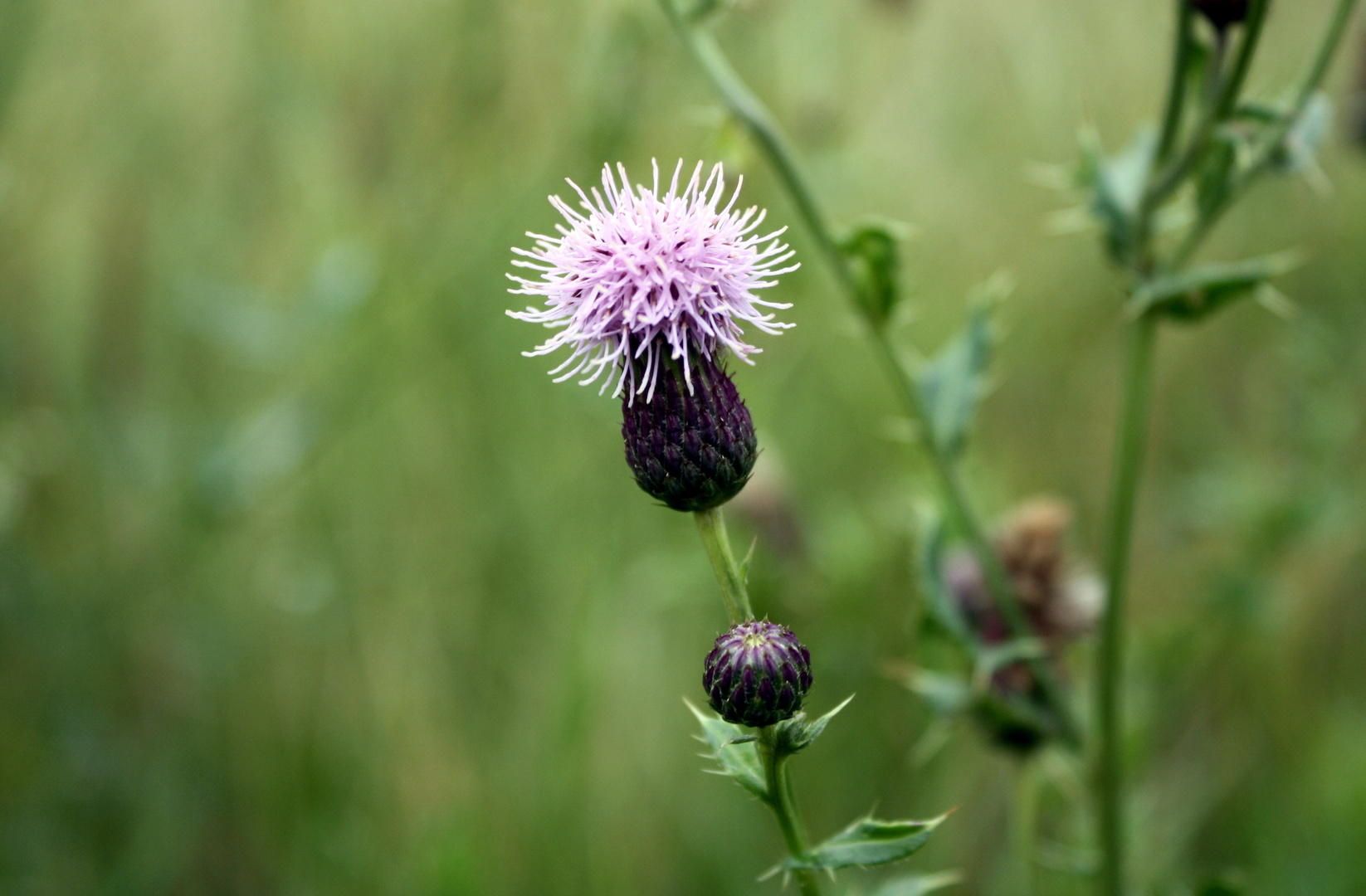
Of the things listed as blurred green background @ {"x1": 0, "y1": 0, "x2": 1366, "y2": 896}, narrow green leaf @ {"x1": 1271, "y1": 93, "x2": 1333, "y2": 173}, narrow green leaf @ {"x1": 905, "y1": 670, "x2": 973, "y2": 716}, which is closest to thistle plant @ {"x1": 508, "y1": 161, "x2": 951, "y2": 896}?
narrow green leaf @ {"x1": 905, "y1": 670, "x2": 973, "y2": 716}

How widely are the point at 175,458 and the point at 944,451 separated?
2.64 meters

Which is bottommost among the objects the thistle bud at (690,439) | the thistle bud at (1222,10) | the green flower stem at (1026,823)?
the green flower stem at (1026,823)

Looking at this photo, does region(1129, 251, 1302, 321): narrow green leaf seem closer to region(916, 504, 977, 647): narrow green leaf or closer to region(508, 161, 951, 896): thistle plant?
region(916, 504, 977, 647): narrow green leaf

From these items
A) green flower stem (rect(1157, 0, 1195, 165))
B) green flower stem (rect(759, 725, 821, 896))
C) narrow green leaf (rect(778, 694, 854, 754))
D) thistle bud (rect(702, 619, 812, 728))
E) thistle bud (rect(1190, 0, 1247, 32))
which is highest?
thistle bud (rect(1190, 0, 1247, 32))

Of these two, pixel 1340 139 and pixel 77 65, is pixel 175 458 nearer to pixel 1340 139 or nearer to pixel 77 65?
pixel 77 65

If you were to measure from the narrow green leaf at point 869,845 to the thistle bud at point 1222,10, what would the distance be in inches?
64.0

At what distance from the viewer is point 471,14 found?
333 centimetres

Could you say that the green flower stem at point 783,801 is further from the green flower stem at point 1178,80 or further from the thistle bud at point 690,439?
the green flower stem at point 1178,80

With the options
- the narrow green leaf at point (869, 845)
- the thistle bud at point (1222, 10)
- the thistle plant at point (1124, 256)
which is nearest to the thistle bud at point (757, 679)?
the narrow green leaf at point (869, 845)

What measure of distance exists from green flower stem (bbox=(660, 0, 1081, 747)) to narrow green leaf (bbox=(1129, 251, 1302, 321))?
1.58 ft

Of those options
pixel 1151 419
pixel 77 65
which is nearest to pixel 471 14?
pixel 77 65

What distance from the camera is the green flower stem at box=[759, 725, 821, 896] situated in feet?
4.73

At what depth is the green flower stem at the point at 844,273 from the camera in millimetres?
2070

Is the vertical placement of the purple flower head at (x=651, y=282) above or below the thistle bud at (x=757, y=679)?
above
